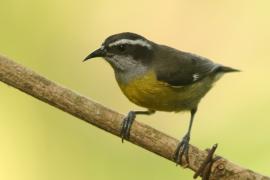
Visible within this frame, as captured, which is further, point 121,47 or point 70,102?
point 121,47

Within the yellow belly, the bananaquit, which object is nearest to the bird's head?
the bananaquit

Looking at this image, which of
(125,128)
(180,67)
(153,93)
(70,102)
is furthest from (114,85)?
(70,102)

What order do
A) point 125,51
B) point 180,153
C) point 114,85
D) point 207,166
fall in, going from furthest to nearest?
point 114,85 < point 125,51 < point 180,153 < point 207,166

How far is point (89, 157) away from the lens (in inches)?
210

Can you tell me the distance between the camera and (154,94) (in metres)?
4.42

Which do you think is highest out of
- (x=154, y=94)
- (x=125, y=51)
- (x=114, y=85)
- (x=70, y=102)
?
(x=70, y=102)

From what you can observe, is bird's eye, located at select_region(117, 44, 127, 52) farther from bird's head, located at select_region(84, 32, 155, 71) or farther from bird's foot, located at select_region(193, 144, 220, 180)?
bird's foot, located at select_region(193, 144, 220, 180)

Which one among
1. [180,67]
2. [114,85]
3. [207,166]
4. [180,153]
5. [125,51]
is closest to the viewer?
[207,166]

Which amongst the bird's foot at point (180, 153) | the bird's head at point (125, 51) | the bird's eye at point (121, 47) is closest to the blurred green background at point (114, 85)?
the bird's head at point (125, 51)

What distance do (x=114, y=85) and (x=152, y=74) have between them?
1.67 meters

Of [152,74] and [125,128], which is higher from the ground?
[125,128]

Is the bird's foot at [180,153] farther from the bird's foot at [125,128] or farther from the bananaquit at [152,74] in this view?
the bananaquit at [152,74]

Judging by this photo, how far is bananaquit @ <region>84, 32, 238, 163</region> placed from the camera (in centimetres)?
443

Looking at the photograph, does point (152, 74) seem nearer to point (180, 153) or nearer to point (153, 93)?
point (153, 93)
